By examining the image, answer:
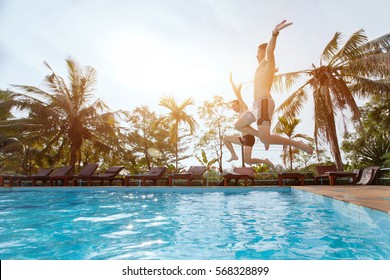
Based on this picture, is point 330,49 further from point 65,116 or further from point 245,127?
point 65,116

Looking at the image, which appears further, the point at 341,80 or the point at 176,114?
the point at 176,114

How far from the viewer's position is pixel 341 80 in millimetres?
13984

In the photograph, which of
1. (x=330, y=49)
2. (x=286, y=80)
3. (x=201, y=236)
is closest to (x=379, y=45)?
(x=330, y=49)

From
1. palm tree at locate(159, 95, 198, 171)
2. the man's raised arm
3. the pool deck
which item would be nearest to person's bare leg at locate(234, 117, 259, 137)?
the man's raised arm

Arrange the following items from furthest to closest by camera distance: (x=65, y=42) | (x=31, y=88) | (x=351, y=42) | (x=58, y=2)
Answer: (x=31, y=88) < (x=351, y=42) < (x=65, y=42) < (x=58, y=2)

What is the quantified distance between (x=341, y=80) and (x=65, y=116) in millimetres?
15234

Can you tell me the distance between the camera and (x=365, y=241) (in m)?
3.10

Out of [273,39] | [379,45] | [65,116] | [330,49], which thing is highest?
[330,49]

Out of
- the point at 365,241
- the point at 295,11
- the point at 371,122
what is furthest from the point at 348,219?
the point at 371,122

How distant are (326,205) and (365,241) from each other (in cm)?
237

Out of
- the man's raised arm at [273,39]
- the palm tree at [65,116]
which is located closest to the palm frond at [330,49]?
the man's raised arm at [273,39]

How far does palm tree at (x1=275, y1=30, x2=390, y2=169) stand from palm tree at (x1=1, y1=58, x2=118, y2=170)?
10.5m

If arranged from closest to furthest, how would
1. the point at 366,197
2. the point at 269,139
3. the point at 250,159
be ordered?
1. the point at 366,197
2. the point at 269,139
3. the point at 250,159
